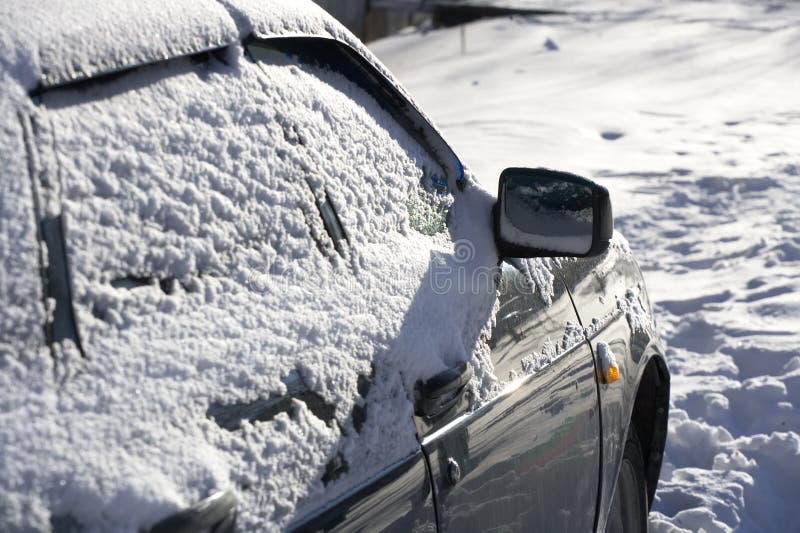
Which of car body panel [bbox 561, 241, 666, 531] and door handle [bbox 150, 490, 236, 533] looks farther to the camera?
car body panel [bbox 561, 241, 666, 531]

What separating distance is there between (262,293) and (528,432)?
2.69ft

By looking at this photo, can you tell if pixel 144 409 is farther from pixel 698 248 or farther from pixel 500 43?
pixel 500 43

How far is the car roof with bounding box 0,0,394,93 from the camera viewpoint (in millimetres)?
1473

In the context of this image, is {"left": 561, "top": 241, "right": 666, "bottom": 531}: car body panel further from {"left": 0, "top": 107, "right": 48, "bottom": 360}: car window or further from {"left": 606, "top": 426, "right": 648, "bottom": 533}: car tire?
{"left": 0, "top": 107, "right": 48, "bottom": 360}: car window

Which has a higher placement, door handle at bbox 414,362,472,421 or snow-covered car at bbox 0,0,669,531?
snow-covered car at bbox 0,0,669,531

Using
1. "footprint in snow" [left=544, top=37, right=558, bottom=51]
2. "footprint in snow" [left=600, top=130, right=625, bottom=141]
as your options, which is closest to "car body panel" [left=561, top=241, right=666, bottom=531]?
"footprint in snow" [left=600, top=130, right=625, bottom=141]

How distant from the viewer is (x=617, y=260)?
313 centimetres

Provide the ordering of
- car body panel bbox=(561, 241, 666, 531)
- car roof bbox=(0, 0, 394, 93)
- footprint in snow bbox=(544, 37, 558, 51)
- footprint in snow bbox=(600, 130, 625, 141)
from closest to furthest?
car roof bbox=(0, 0, 394, 93), car body panel bbox=(561, 241, 666, 531), footprint in snow bbox=(600, 130, 625, 141), footprint in snow bbox=(544, 37, 558, 51)

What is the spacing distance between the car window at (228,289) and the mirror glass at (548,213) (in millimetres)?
389

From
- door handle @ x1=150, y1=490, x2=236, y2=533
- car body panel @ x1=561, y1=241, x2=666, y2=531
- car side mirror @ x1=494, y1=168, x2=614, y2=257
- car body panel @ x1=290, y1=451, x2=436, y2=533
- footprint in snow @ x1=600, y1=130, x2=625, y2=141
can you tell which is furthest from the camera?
footprint in snow @ x1=600, y1=130, x2=625, y2=141

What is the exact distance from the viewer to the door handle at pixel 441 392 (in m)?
1.88

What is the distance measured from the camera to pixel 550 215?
7.84 ft

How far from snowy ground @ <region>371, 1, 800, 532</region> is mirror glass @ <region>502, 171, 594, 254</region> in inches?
67.6

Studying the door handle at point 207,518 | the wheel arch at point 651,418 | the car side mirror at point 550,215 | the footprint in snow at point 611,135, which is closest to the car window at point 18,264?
the door handle at point 207,518
